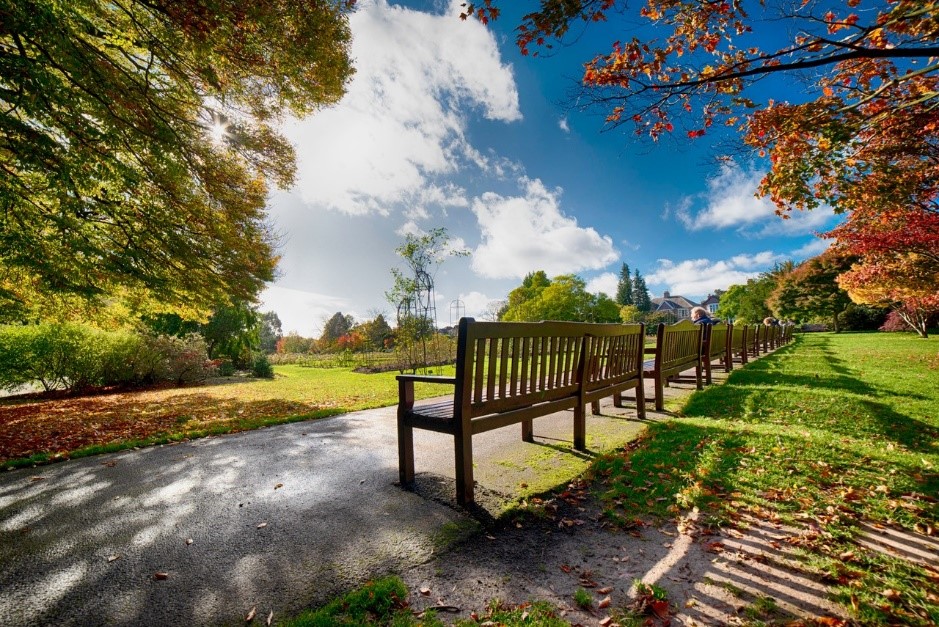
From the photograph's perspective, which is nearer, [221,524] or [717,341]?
[221,524]

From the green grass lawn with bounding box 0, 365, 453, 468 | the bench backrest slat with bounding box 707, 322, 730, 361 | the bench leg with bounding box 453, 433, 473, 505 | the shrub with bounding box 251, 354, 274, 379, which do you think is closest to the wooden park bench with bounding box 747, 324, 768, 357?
the bench backrest slat with bounding box 707, 322, 730, 361

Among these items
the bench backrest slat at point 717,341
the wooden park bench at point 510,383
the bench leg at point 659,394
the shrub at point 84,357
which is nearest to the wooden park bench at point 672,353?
the bench leg at point 659,394

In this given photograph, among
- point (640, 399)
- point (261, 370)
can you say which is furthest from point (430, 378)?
point (261, 370)

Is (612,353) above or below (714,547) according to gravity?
above

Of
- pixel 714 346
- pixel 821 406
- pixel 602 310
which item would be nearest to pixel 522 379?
pixel 821 406

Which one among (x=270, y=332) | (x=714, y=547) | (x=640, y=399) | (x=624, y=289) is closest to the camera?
(x=714, y=547)

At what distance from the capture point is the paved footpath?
182 centimetres

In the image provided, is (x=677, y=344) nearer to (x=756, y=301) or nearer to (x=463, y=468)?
(x=463, y=468)

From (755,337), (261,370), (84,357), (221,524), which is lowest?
(261,370)

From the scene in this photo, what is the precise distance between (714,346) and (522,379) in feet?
25.7

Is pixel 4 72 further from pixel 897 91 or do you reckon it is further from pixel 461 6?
pixel 897 91

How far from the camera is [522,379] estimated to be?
3.21 meters

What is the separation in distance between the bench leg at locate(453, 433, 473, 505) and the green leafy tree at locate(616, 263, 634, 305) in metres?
98.1

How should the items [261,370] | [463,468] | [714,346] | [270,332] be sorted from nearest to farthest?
[463,468] → [714,346] → [261,370] → [270,332]
